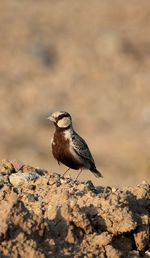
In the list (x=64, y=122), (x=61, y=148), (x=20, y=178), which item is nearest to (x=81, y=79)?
(x=61, y=148)

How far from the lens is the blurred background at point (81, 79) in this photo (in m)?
27.3

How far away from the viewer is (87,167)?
41.1 feet

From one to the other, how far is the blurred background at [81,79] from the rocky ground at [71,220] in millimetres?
13113

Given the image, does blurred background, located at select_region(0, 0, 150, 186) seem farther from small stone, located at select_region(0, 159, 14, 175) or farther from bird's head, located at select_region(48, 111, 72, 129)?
small stone, located at select_region(0, 159, 14, 175)

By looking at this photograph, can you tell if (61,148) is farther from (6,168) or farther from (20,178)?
(20,178)

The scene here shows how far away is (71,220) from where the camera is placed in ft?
28.3

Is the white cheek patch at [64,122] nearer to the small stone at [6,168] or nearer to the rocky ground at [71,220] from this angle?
the small stone at [6,168]

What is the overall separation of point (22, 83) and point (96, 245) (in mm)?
26290

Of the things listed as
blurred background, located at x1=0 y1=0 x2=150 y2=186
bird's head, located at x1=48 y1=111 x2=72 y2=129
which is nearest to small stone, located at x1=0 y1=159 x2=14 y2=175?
bird's head, located at x1=48 y1=111 x2=72 y2=129

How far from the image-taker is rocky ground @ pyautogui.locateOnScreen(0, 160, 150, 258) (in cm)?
825

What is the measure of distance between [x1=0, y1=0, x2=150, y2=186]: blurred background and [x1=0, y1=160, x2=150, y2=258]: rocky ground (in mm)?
13113

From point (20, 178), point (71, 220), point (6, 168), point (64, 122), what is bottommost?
point (71, 220)

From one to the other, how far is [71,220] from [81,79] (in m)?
27.2

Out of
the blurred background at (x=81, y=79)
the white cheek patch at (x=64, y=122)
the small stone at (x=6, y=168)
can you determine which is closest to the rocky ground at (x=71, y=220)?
the small stone at (x=6, y=168)
